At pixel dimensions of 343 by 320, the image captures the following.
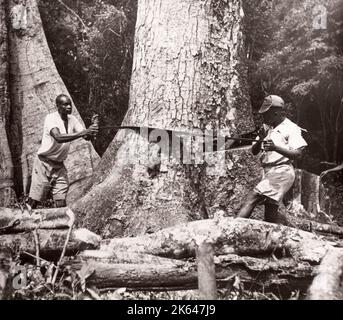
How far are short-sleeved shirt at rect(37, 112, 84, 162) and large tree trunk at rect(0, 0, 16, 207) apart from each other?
99 centimetres

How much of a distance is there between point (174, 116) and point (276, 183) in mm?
1118

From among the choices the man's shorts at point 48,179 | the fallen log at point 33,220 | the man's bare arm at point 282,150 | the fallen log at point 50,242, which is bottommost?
the fallen log at point 50,242

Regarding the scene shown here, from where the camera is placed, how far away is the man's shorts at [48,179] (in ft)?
19.2

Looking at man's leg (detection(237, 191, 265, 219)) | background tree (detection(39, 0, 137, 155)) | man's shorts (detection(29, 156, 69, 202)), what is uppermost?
background tree (detection(39, 0, 137, 155))

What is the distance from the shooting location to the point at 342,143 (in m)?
15.5

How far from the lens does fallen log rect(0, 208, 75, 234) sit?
15.0ft

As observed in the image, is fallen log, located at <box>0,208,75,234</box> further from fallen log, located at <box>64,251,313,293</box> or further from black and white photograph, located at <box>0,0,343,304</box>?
fallen log, located at <box>64,251,313,293</box>

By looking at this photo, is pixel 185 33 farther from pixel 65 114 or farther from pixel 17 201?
pixel 17 201

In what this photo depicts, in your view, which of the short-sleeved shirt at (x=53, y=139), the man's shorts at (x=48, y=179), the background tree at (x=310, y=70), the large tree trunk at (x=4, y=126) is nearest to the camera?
the short-sleeved shirt at (x=53, y=139)

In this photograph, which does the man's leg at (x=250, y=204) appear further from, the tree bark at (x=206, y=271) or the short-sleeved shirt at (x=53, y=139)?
the short-sleeved shirt at (x=53, y=139)

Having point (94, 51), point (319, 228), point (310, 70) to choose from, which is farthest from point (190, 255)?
point (310, 70)

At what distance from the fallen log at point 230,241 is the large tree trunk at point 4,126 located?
2.69 metres

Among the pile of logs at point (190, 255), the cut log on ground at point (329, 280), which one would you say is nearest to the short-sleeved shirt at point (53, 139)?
the pile of logs at point (190, 255)

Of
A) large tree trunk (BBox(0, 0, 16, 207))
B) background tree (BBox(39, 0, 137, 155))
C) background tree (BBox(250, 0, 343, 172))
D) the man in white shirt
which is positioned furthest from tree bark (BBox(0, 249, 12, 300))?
background tree (BBox(250, 0, 343, 172))
